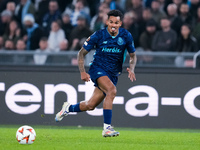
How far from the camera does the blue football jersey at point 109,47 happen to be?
8.55m

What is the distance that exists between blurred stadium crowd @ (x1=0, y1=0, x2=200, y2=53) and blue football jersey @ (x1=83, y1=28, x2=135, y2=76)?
156 inches

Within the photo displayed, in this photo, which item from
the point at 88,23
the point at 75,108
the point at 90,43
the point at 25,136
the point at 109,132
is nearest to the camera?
the point at 25,136

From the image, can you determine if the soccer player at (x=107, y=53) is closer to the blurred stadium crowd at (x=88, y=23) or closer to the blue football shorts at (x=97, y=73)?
the blue football shorts at (x=97, y=73)

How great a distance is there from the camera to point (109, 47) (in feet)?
28.1

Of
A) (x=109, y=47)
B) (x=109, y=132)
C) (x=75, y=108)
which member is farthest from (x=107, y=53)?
(x=109, y=132)

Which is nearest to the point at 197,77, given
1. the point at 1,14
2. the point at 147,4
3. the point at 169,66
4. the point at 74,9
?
the point at 169,66

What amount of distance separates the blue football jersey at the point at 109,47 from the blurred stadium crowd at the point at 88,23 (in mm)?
3970

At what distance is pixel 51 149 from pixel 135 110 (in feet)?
15.5

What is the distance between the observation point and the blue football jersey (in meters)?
8.55

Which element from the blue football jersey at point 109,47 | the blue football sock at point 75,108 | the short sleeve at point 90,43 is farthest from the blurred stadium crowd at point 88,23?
the short sleeve at point 90,43

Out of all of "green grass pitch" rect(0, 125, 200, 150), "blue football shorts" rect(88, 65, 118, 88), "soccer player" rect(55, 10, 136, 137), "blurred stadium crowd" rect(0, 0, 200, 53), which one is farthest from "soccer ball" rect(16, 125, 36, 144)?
"blurred stadium crowd" rect(0, 0, 200, 53)

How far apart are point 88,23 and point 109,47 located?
207 inches

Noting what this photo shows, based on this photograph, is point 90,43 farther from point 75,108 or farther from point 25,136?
point 25,136

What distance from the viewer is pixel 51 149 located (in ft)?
22.5
